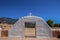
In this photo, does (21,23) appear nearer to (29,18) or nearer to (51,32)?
(29,18)

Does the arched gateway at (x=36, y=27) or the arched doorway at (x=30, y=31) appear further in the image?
the arched doorway at (x=30, y=31)

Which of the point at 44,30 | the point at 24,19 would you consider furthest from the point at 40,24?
the point at 24,19

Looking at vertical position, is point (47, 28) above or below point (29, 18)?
below

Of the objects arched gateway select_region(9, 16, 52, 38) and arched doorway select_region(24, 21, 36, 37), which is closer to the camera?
arched gateway select_region(9, 16, 52, 38)

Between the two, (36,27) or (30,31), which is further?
(30,31)

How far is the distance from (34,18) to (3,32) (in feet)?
14.4

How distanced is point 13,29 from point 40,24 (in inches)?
135

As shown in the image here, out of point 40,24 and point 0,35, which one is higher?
point 40,24

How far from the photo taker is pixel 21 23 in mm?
19516

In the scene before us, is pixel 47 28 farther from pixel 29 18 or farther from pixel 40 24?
pixel 29 18

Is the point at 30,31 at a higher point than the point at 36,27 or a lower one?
lower

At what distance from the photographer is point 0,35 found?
786 inches

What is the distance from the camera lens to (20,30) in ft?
64.1

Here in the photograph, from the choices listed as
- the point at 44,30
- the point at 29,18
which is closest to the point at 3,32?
the point at 29,18
